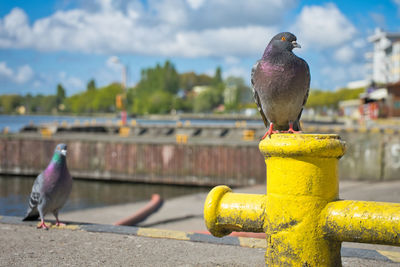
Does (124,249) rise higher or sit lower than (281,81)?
lower

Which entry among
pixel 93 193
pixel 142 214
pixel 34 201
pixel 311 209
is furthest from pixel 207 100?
pixel 311 209

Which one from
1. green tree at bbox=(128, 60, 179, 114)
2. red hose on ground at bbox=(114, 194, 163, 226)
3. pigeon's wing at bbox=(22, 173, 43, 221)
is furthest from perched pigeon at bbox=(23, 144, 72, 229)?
green tree at bbox=(128, 60, 179, 114)

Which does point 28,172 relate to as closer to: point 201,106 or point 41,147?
point 41,147

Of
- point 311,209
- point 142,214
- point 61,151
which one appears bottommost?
point 142,214

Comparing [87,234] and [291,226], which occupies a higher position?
[291,226]

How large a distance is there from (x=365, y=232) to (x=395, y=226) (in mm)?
182

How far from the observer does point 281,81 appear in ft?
11.6

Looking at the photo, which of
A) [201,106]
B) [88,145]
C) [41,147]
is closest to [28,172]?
[41,147]

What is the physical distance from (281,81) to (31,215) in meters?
3.83

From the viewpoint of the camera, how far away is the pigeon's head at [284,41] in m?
3.57

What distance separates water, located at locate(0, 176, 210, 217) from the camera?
17.3 meters

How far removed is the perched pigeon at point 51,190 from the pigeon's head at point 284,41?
130 inches

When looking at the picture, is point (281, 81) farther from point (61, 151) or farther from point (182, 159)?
point (182, 159)

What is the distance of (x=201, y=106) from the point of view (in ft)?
483
